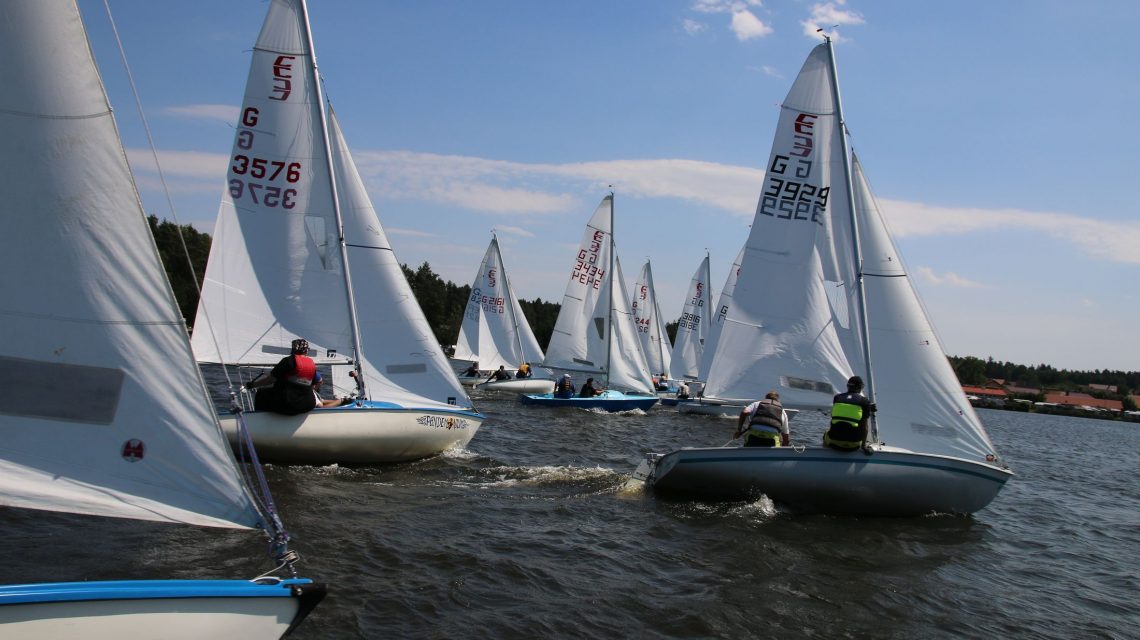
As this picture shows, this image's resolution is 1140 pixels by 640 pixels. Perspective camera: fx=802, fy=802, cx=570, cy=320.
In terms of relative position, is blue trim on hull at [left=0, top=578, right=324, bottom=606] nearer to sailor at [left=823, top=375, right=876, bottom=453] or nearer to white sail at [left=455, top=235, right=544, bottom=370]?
sailor at [left=823, top=375, right=876, bottom=453]

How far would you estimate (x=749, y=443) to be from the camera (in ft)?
38.5

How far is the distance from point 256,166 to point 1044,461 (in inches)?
928

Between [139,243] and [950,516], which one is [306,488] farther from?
[950,516]

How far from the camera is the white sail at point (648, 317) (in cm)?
4094

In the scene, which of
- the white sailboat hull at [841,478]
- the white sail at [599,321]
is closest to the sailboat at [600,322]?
the white sail at [599,321]

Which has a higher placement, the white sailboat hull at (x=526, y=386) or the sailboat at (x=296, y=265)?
the sailboat at (x=296, y=265)

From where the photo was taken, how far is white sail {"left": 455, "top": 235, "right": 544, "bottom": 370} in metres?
35.3

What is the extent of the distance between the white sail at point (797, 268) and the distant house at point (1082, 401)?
83.9 m

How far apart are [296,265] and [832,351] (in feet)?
28.6

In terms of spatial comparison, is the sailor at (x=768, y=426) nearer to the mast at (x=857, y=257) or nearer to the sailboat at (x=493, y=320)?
the mast at (x=857, y=257)

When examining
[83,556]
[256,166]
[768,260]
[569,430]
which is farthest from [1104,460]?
[83,556]

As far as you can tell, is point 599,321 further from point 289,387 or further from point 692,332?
point 289,387

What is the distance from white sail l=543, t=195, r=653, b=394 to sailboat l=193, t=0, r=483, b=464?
17.1m

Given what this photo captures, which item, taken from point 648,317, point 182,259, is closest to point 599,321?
point 648,317
